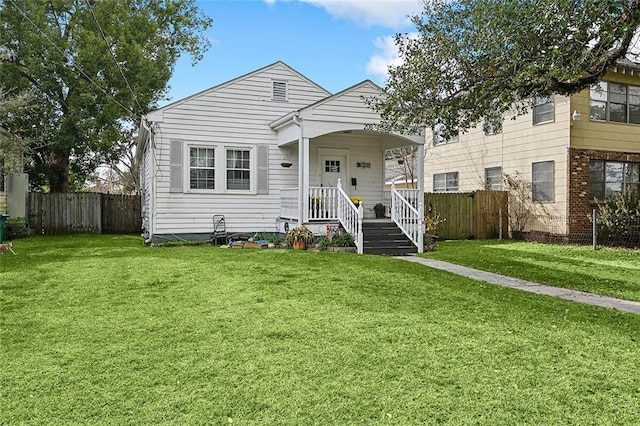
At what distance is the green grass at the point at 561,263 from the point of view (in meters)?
7.79

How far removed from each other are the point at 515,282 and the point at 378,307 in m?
3.52

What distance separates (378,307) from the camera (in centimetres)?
558

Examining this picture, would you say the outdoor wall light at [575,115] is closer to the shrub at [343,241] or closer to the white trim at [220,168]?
the shrub at [343,241]

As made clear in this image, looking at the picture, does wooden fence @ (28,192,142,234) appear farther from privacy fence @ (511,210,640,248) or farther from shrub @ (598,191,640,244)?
shrub @ (598,191,640,244)

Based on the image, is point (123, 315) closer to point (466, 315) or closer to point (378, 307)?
point (378, 307)

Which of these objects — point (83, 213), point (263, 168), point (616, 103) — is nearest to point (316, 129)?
point (263, 168)

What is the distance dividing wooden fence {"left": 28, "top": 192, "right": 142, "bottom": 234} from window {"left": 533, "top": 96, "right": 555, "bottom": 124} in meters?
16.1

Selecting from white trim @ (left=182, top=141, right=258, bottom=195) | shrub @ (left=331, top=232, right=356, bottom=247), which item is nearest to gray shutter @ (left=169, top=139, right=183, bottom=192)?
white trim @ (left=182, top=141, right=258, bottom=195)

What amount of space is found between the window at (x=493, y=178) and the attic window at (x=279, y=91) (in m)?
8.68

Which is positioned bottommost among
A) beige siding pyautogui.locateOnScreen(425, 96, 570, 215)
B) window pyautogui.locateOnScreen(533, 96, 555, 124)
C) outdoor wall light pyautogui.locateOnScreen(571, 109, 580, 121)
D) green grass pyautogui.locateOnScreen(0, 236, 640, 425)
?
green grass pyautogui.locateOnScreen(0, 236, 640, 425)

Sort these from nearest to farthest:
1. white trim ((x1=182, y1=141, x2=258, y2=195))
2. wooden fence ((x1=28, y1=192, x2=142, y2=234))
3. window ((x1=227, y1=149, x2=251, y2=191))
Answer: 1. white trim ((x1=182, y1=141, x2=258, y2=195))
2. window ((x1=227, y1=149, x2=251, y2=191))
3. wooden fence ((x1=28, y1=192, x2=142, y2=234))

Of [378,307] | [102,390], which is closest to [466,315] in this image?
[378,307]

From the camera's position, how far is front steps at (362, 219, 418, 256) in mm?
11688

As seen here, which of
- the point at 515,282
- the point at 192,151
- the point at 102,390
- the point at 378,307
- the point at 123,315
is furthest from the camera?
the point at 192,151
